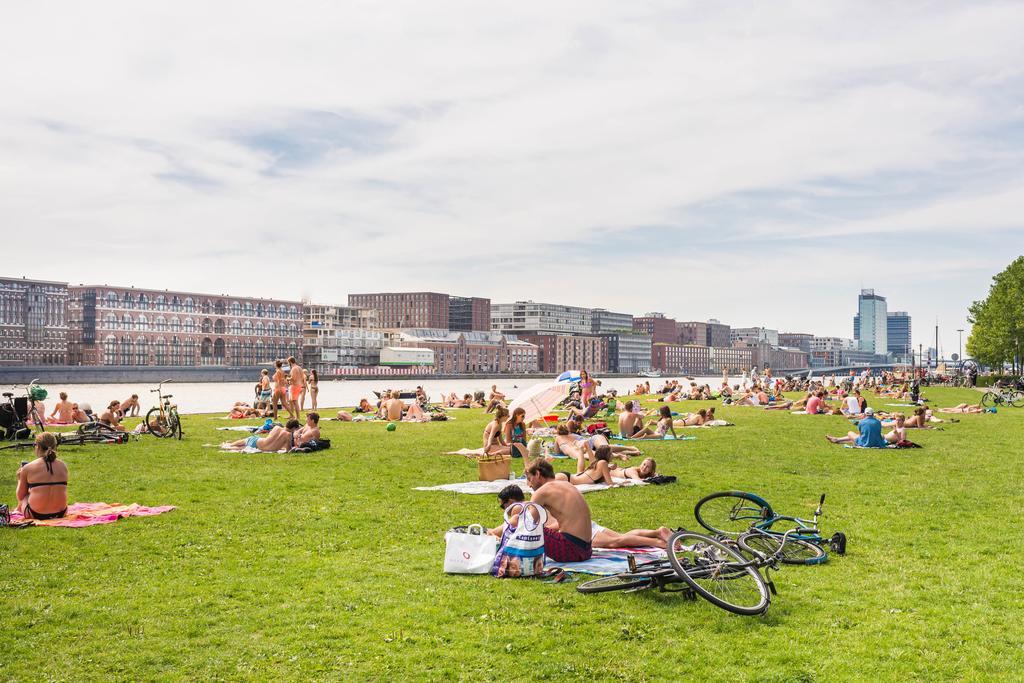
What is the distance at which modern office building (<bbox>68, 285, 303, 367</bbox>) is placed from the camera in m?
162

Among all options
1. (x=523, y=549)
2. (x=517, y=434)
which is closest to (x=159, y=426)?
(x=517, y=434)

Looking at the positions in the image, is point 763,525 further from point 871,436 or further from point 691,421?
point 691,421

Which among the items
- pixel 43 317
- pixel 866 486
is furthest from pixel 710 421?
pixel 43 317

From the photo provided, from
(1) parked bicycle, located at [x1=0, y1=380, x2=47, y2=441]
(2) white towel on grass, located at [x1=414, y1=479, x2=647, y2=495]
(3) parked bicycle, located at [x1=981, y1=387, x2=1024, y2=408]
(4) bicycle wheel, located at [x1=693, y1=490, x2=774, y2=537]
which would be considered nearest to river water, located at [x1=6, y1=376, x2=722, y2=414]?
(1) parked bicycle, located at [x1=0, y1=380, x2=47, y2=441]

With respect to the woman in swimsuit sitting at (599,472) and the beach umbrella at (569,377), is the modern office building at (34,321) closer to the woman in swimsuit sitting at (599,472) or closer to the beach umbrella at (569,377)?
the beach umbrella at (569,377)

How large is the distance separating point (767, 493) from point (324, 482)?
791cm

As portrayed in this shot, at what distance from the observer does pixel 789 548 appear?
10.0m

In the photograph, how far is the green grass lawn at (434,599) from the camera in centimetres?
693

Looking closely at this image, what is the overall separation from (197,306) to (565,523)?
17595cm

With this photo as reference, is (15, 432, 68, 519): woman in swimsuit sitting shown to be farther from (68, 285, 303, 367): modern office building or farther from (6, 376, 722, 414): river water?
(68, 285, 303, 367): modern office building

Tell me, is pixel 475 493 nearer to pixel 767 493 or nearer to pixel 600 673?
pixel 767 493

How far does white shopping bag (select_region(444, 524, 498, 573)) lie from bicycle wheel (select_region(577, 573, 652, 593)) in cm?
135

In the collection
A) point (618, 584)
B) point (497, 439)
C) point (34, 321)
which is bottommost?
point (618, 584)

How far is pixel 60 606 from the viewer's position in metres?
8.37
